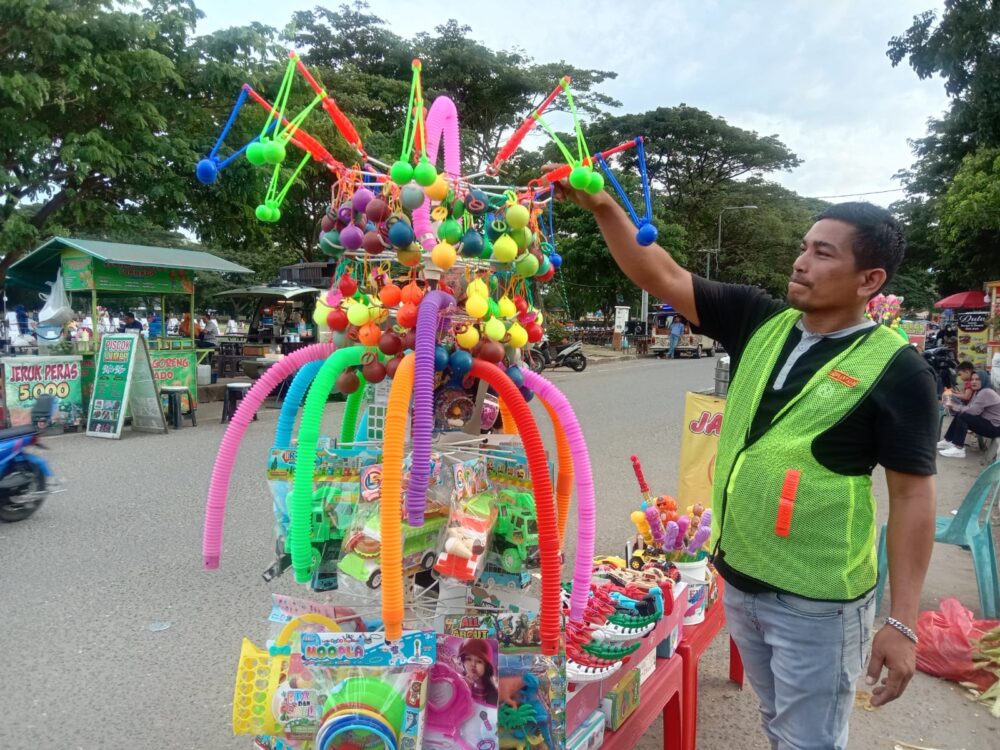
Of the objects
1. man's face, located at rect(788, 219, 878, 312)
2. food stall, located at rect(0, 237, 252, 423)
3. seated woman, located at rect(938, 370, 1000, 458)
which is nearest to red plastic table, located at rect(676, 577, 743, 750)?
man's face, located at rect(788, 219, 878, 312)

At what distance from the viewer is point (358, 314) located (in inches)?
68.6

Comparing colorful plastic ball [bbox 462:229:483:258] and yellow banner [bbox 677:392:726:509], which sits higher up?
colorful plastic ball [bbox 462:229:483:258]

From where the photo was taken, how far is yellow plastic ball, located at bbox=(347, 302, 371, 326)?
1.74m

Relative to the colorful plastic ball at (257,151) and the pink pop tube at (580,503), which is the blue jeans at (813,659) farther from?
the colorful plastic ball at (257,151)

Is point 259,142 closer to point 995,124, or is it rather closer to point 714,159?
point 995,124

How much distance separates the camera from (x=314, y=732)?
5.24ft

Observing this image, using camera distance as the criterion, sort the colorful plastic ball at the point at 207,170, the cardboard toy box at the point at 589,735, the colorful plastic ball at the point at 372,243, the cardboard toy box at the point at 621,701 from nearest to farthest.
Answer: the colorful plastic ball at the point at 207,170 < the colorful plastic ball at the point at 372,243 < the cardboard toy box at the point at 589,735 < the cardboard toy box at the point at 621,701

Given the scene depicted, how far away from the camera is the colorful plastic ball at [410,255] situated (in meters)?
1.69

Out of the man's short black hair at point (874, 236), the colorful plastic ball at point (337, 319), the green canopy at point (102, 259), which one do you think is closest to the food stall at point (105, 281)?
the green canopy at point (102, 259)

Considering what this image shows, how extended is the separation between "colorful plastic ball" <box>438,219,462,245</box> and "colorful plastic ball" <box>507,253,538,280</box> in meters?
0.20

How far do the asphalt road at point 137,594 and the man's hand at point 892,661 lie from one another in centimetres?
222

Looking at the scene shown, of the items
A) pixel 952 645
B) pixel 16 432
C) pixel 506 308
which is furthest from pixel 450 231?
pixel 16 432

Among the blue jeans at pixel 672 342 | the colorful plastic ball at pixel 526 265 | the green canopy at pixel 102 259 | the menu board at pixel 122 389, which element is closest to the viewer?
the colorful plastic ball at pixel 526 265

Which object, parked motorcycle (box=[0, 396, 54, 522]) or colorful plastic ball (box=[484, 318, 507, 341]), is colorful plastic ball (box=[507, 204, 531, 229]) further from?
parked motorcycle (box=[0, 396, 54, 522])
